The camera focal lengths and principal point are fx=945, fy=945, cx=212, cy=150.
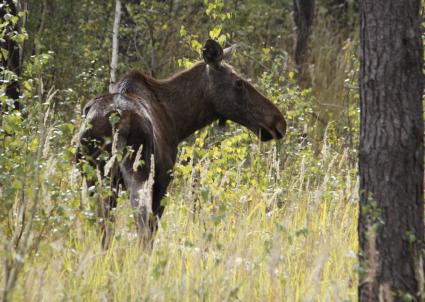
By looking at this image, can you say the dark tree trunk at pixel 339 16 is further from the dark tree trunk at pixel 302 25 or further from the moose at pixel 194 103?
the moose at pixel 194 103

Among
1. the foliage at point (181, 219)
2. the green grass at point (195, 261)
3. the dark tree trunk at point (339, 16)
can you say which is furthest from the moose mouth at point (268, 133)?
the dark tree trunk at point (339, 16)

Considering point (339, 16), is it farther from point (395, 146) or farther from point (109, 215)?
point (395, 146)

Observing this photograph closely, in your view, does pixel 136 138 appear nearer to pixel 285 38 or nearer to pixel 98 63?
pixel 98 63

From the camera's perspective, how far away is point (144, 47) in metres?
13.1

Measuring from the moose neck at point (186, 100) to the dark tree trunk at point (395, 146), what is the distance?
3.46 metres

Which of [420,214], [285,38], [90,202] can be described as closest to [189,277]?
[90,202]

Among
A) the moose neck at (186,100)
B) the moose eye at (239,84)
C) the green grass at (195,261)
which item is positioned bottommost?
the green grass at (195,261)

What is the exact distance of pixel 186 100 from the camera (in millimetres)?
7793

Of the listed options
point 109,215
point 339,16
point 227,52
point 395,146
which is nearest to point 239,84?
point 227,52

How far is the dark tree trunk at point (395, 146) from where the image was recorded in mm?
4301

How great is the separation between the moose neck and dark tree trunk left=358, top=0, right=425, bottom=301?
3.46 meters

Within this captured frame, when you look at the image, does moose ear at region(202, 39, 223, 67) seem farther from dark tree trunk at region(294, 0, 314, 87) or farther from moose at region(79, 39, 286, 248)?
dark tree trunk at region(294, 0, 314, 87)

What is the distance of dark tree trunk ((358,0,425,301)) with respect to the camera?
430cm

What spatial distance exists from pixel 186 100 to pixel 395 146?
12.1 feet
